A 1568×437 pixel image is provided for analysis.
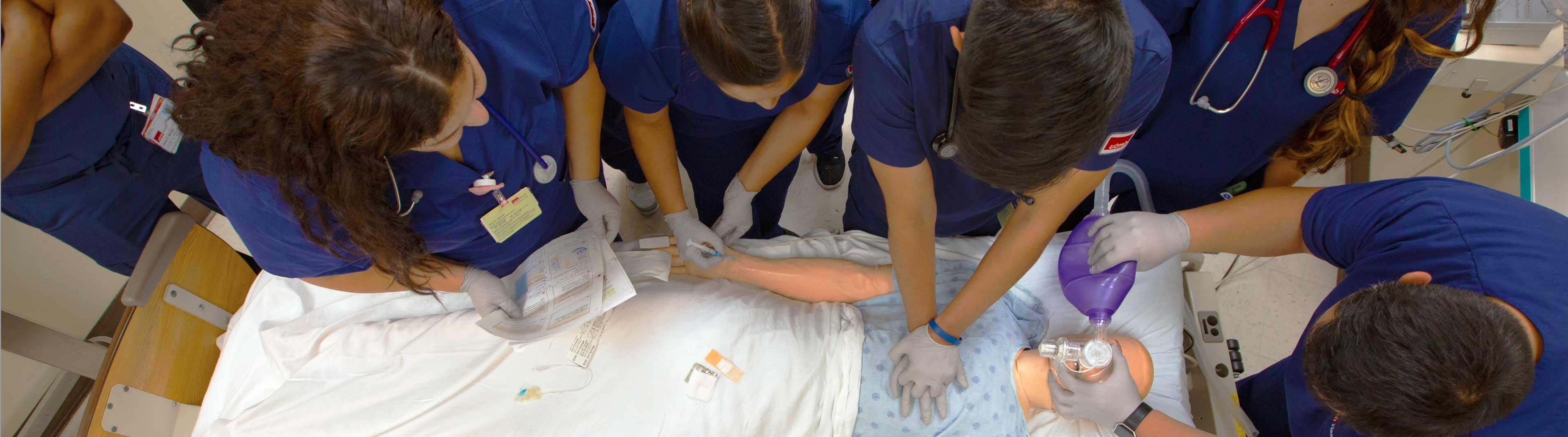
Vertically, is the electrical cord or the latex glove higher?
the electrical cord

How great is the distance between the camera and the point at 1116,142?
3.55ft

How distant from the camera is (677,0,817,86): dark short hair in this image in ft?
3.42

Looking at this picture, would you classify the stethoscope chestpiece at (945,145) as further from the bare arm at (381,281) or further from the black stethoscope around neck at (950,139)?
the bare arm at (381,281)

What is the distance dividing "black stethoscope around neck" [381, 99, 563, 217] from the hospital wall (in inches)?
62.1

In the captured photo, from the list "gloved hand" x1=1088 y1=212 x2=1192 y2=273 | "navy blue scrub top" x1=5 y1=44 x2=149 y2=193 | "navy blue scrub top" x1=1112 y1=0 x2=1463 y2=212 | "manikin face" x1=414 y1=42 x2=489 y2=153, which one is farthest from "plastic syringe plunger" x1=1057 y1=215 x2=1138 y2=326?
"navy blue scrub top" x1=5 y1=44 x2=149 y2=193

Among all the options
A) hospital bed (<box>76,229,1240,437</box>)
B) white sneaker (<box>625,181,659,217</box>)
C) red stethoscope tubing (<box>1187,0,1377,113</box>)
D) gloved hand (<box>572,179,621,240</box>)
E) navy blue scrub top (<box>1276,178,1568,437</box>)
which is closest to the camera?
navy blue scrub top (<box>1276,178,1568,437</box>)

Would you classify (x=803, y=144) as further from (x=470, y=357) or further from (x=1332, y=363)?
(x=1332, y=363)

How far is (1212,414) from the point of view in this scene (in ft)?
5.31

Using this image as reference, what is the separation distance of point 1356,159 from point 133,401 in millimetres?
3800

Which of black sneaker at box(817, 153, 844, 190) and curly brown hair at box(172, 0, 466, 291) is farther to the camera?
black sneaker at box(817, 153, 844, 190)

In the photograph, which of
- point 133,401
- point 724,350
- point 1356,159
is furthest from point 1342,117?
point 133,401

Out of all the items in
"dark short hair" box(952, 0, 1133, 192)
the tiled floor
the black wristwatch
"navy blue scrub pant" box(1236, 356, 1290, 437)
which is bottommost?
the tiled floor

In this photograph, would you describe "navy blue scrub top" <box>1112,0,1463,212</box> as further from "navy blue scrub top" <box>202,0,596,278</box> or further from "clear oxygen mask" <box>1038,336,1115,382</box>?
"navy blue scrub top" <box>202,0,596,278</box>

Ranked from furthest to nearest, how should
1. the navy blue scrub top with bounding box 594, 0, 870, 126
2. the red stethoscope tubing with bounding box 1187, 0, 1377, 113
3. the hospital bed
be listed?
the hospital bed
the navy blue scrub top with bounding box 594, 0, 870, 126
the red stethoscope tubing with bounding box 1187, 0, 1377, 113
